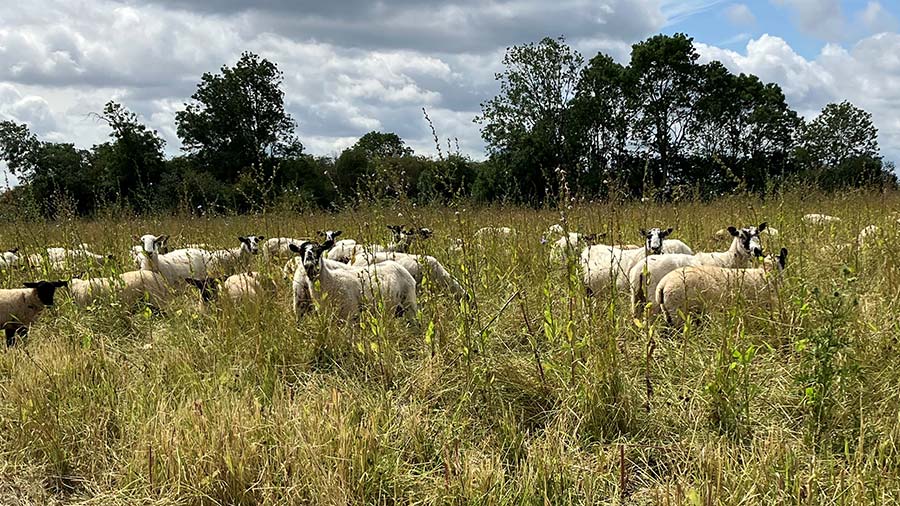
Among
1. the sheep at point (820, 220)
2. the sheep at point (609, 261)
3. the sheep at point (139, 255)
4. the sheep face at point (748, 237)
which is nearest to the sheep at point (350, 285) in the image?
the sheep at point (609, 261)

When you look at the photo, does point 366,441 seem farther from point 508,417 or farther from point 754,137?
point 754,137

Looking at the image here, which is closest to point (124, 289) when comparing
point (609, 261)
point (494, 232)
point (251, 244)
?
point (251, 244)

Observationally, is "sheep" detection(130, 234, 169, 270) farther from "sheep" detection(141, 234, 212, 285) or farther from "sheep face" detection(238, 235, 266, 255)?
"sheep face" detection(238, 235, 266, 255)

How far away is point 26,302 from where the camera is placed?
606 centimetres

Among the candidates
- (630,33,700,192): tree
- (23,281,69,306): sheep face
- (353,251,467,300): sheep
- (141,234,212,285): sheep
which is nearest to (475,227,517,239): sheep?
(353,251,467,300): sheep

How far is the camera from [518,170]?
37.3 metres

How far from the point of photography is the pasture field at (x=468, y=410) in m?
2.81

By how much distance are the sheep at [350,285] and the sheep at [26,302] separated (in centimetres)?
262

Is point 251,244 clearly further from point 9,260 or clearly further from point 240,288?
point 9,260

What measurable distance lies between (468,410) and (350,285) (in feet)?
8.82

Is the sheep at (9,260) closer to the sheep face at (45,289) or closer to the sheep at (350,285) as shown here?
the sheep face at (45,289)

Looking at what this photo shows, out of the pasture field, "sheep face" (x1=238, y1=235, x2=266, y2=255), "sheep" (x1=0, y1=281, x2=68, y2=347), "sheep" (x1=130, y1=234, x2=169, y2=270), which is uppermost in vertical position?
"sheep face" (x1=238, y1=235, x2=266, y2=255)

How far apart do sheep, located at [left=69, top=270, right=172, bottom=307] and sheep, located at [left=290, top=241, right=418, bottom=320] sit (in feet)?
5.54

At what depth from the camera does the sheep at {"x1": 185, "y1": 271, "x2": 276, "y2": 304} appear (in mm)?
5145
